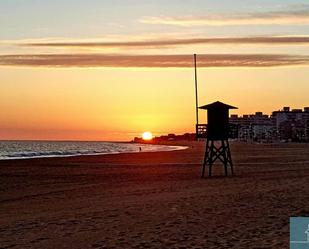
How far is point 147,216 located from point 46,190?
435 inches

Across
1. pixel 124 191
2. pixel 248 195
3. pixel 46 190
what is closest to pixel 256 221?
pixel 248 195

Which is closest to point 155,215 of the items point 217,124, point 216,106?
point 216,106

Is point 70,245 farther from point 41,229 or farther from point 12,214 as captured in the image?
point 12,214

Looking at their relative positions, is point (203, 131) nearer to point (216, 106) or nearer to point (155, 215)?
point (216, 106)

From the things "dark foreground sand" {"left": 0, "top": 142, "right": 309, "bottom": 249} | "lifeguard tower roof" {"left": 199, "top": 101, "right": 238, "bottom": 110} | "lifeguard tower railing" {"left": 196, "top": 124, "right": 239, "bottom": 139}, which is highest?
"lifeguard tower roof" {"left": 199, "top": 101, "right": 238, "bottom": 110}

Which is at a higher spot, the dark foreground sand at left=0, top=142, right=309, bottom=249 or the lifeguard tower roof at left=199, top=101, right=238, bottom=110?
the lifeguard tower roof at left=199, top=101, right=238, bottom=110

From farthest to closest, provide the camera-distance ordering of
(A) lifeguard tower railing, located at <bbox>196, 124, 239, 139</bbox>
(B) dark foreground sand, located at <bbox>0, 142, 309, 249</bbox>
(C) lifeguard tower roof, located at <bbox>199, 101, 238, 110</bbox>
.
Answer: (A) lifeguard tower railing, located at <bbox>196, 124, 239, 139</bbox> < (C) lifeguard tower roof, located at <bbox>199, 101, 238, 110</bbox> < (B) dark foreground sand, located at <bbox>0, 142, 309, 249</bbox>

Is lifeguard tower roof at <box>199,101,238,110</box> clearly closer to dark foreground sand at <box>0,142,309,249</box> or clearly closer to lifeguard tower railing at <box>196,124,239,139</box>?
lifeguard tower railing at <box>196,124,239,139</box>

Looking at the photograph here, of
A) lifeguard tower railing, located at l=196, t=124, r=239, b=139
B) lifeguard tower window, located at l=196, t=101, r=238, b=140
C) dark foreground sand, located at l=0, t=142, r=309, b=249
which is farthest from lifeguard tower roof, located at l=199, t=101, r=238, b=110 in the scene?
dark foreground sand, located at l=0, t=142, r=309, b=249

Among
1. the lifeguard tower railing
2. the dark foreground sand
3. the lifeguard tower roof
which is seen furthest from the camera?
the lifeguard tower railing

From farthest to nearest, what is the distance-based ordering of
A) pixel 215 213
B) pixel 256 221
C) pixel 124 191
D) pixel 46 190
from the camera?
pixel 46 190 → pixel 124 191 → pixel 215 213 → pixel 256 221

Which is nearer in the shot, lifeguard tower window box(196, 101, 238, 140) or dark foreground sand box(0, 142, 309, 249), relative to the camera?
dark foreground sand box(0, 142, 309, 249)

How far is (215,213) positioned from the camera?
16.3 m

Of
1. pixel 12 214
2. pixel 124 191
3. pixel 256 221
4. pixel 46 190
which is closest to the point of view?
pixel 256 221
